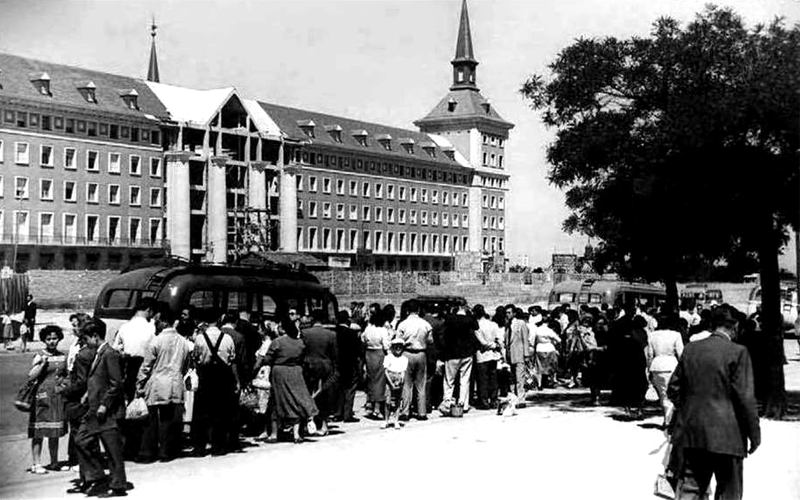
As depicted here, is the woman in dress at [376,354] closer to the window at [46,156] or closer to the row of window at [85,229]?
the row of window at [85,229]

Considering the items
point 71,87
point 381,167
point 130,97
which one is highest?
point 130,97

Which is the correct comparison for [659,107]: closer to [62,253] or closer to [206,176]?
[62,253]

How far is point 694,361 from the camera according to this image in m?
8.41

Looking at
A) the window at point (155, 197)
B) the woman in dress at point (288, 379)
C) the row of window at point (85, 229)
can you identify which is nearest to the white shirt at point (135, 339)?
the woman in dress at point (288, 379)

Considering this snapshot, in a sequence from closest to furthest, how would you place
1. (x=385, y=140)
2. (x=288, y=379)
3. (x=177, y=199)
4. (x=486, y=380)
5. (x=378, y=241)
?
(x=288, y=379) → (x=486, y=380) → (x=177, y=199) → (x=378, y=241) → (x=385, y=140)

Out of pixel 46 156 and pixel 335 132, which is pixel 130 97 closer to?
pixel 46 156

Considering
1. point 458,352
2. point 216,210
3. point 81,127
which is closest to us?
point 458,352

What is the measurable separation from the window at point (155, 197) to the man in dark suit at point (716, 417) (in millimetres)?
78523

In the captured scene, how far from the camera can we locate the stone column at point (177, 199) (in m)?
84.8

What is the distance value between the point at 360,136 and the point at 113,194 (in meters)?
38.2

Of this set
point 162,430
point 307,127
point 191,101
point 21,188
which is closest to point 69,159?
point 21,188

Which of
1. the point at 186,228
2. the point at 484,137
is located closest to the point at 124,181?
the point at 186,228

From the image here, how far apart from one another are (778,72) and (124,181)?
71420mm

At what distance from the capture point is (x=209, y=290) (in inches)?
840
